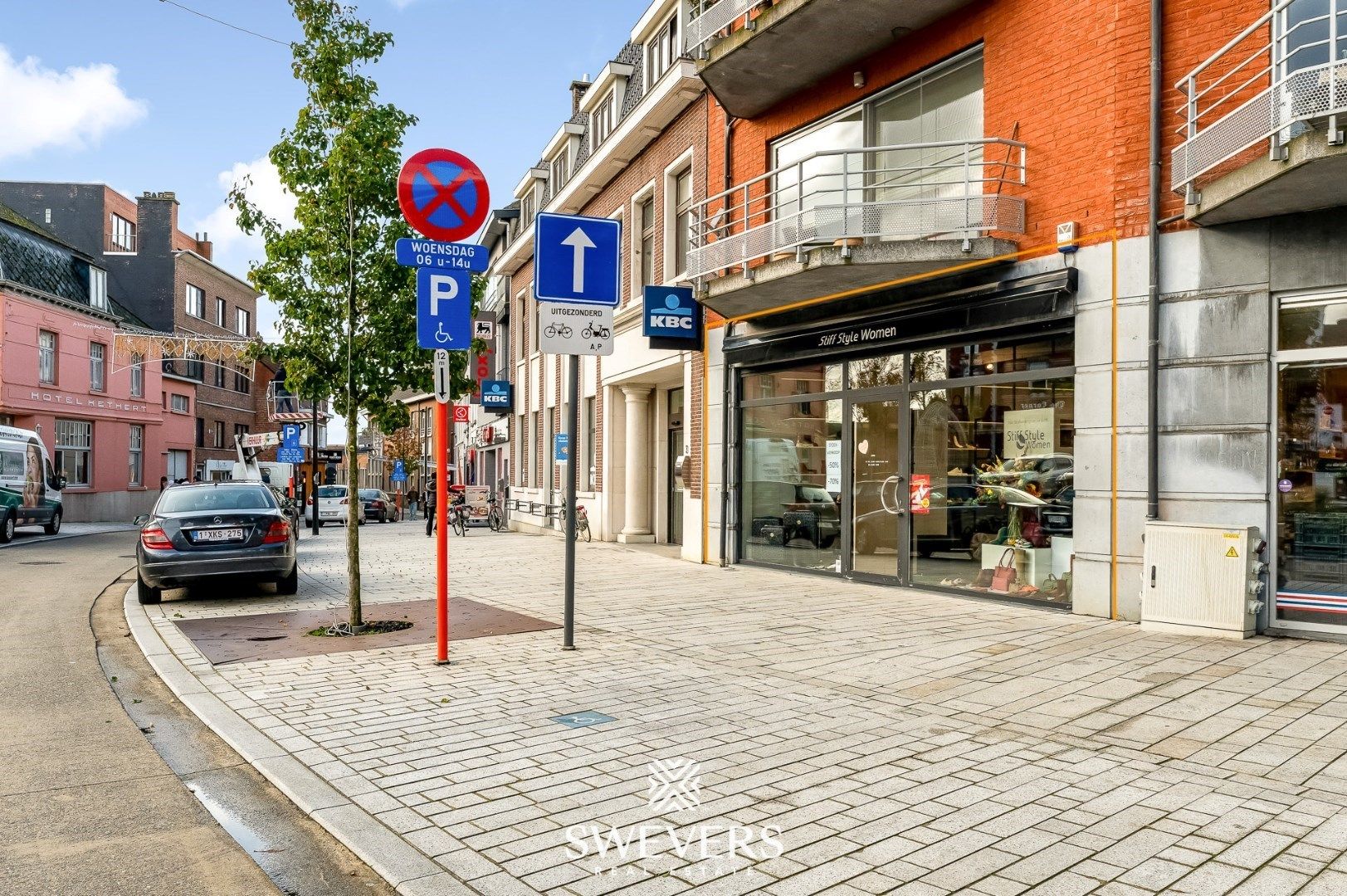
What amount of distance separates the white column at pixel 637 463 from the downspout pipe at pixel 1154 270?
42.5 feet

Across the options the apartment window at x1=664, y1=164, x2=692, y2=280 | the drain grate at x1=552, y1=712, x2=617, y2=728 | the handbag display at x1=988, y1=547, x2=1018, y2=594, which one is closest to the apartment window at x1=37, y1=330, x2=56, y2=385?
the apartment window at x1=664, y1=164, x2=692, y2=280

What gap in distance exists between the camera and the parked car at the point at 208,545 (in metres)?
11.0

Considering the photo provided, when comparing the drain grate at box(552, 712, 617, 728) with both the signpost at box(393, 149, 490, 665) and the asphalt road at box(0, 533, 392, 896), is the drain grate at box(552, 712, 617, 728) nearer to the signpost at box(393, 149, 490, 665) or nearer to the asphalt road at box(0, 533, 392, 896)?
the asphalt road at box(0, 533, 392, 896)

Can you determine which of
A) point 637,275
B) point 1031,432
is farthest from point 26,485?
point 1031,432

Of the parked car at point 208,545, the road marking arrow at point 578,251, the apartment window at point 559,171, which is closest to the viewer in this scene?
the road marking arrow at point 578,251

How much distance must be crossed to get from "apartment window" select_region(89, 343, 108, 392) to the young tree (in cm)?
3432

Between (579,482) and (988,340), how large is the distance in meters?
14.8

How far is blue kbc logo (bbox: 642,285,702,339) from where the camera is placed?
1512cm

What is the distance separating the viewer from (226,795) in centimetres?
459

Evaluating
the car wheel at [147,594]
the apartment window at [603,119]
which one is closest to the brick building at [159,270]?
the apartment window at [603,119]

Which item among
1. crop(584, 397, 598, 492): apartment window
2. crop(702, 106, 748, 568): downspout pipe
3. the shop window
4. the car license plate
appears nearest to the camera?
the car license plate

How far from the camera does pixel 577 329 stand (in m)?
7.83

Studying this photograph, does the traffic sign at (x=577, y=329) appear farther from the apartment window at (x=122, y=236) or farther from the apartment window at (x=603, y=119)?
the apartment window at (x=122, y=236)

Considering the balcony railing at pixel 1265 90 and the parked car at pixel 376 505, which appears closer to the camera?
the balcony railing at pixel 1265 90
